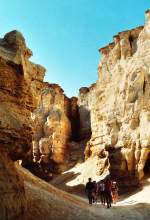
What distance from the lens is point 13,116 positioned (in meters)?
10.6

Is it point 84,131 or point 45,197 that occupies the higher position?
point 84,131

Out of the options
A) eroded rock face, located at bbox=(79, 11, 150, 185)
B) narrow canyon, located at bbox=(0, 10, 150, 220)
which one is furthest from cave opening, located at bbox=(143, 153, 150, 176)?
eroded rock face, located at bbox=(79, 11, 150, 185)

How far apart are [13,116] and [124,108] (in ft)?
65.3

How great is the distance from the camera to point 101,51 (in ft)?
119

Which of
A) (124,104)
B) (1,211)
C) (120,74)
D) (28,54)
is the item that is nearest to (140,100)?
(124,104)

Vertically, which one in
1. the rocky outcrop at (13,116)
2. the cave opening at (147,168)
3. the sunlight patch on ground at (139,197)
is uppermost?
the rocky outcrop at (13,116)

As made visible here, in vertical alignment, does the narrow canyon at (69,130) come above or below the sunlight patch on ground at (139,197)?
above

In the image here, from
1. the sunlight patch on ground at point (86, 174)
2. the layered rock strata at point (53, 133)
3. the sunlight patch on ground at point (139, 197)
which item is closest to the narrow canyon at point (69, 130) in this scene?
the sunlight patch on ground at point (86, 174)

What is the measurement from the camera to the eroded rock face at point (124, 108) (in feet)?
85.5

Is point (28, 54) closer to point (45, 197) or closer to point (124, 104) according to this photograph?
point (45, 197)

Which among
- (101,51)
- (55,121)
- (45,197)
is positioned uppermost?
(101,51)

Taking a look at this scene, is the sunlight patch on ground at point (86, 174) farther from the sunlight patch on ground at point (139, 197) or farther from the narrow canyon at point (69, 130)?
the sunlight patch on ground at point (139, 197)

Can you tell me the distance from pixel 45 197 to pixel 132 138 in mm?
→ 14503

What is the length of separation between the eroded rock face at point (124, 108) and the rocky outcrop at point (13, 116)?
15049 millimetres
